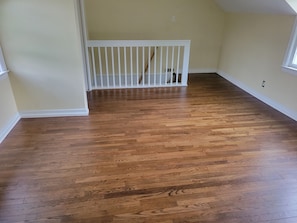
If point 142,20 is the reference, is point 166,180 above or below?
below

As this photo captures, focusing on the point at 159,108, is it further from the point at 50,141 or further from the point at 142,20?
the point at 142,20

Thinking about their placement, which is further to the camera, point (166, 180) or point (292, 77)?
point (292, 77)

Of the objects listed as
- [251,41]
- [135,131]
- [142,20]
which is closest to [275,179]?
[135,131]

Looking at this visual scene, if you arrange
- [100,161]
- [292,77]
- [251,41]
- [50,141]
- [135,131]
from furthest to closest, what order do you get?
[251,41], [292,77], [135,131], [50,141], [100,161]

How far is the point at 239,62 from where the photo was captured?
14.5 ft

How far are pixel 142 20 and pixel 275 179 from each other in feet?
13.1

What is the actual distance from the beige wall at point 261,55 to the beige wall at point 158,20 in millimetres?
400

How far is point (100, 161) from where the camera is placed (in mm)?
2178

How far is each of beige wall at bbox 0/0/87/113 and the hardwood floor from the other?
1.06 feet

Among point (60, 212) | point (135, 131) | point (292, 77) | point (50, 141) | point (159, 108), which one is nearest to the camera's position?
point (60, 212)

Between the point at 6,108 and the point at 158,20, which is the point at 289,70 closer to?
the point at 158,20

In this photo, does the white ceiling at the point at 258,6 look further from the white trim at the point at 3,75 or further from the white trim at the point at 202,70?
the white trim at the point at 3,75

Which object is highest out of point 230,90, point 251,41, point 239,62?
point 251,41

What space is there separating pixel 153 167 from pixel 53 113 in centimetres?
179
